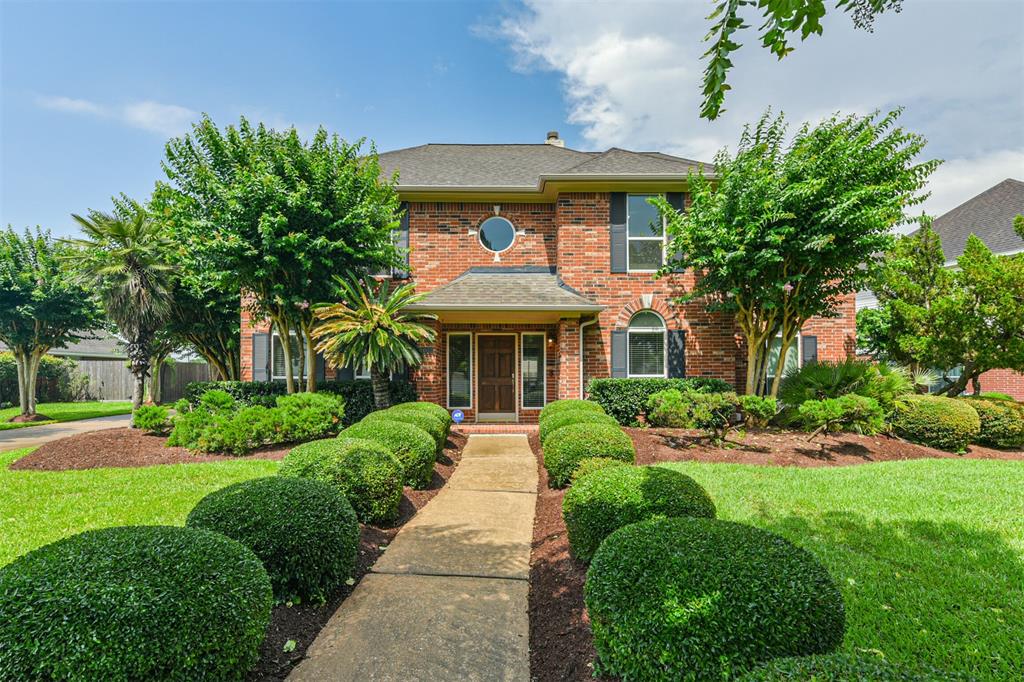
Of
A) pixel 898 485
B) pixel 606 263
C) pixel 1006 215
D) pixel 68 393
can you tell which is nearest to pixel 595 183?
pixel 606 263

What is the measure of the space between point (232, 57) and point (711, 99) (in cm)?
678

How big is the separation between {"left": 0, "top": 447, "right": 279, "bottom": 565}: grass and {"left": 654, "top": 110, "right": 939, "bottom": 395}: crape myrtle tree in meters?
8.51

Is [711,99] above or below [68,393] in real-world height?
above

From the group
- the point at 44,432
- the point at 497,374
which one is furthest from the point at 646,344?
the point at 44,432

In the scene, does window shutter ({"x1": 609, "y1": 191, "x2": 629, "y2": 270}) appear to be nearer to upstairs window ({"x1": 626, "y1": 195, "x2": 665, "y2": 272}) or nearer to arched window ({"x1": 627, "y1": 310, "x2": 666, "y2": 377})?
upstairs window ({"x1": 626, "y1": 195, "x2": 665, "y2": 272})

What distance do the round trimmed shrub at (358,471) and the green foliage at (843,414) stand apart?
679 cm

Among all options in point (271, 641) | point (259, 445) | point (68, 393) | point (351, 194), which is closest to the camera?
point (271, 641)

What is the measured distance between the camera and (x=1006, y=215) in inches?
634

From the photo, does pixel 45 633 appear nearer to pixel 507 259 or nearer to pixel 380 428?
pixel 380 428

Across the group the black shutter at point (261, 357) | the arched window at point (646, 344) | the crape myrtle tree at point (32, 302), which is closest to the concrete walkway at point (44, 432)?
the crape myrtle tree at point (32, 302)

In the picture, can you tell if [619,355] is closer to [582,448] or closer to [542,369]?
[542,369]

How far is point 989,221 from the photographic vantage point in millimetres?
16625

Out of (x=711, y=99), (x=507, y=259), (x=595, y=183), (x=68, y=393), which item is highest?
(x=595, y=183)

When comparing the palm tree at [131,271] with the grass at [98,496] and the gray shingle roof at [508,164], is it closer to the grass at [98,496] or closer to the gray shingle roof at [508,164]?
the grass at [98,496]
